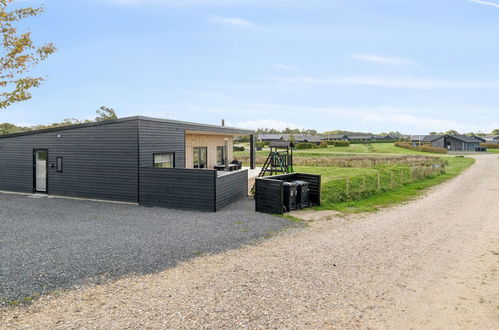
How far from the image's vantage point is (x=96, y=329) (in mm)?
4445

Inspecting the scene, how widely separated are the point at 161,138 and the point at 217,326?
37.2ft

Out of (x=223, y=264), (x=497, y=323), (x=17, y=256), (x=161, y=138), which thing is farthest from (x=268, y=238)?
(x=161, y=138)

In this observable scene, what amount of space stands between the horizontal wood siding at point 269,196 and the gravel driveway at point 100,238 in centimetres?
52

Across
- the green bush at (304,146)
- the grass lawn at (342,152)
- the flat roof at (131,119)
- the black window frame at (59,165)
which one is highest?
the green bush at (304,146)

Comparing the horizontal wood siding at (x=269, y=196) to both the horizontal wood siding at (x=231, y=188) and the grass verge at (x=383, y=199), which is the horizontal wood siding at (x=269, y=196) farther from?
the grass verge at (x=383, y=199)

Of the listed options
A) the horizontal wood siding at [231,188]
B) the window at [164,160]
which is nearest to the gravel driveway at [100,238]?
the horizontal wood siding at [231,188]

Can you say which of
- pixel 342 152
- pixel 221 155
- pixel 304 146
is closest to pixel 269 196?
pixel 221 155

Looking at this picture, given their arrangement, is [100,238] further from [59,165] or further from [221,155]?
[221,155]

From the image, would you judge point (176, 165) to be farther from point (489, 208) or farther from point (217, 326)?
point (489, 208)

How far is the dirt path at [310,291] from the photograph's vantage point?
475 centimetres

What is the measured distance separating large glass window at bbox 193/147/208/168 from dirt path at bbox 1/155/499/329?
38.0 feet

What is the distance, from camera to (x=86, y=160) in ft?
47.9

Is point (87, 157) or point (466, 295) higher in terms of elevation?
point (87, 157)

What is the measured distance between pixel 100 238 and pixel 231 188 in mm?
6090
